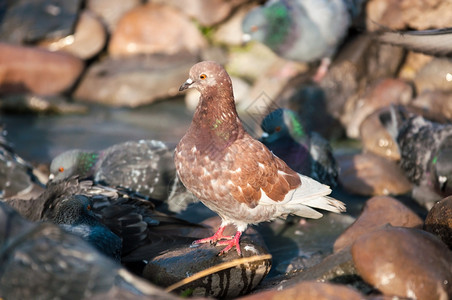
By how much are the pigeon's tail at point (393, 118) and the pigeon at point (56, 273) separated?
15.8 ft

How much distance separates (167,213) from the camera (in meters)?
5.90

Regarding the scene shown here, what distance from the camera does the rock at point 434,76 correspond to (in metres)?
8.16

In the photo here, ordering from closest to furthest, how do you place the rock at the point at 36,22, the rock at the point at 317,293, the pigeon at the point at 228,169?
the rock at the point at 317,293, the pigeon at the point at 228,169, the rock at the point at 36,22

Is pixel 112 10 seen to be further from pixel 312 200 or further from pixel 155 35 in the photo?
pixel 312 200

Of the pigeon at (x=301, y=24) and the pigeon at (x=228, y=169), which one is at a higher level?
the pigeon at (x=228, y=169)

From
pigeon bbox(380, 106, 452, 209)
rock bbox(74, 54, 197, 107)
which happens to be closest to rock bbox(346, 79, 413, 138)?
pigeon bbox(380, 106, 452, 209)

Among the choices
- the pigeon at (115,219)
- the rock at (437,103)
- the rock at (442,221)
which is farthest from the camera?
the rock at (437,103)

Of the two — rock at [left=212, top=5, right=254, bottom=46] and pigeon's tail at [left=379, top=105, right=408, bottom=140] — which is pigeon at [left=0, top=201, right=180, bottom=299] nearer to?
pigeon's tail at [left=379, top=105, right=408, bottom=140]

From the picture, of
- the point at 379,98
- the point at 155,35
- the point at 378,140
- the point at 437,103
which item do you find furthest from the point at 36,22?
the point at 437,103

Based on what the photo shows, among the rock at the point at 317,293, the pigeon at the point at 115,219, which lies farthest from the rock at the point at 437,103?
the rock at the point at 317,293

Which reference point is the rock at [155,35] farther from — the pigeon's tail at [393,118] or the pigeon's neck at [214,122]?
the pigeon's neck at [214,122]

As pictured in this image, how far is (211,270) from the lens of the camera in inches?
Answer: 164

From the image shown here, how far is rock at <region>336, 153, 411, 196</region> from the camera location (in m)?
6.55

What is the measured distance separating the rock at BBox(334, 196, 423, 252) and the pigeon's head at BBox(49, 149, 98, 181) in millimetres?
2698
